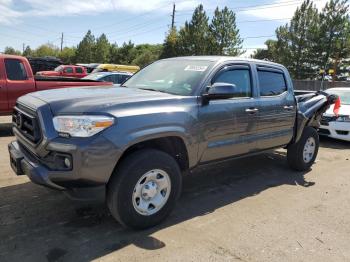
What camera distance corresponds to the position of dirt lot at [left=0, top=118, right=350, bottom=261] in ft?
11.1

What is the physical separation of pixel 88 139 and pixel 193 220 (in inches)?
63.0

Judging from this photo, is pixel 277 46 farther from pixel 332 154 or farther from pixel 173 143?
pixel 173 143

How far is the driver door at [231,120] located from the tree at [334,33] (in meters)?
32.5

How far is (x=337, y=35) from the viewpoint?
110 feet

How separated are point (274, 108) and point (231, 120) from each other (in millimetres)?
1083

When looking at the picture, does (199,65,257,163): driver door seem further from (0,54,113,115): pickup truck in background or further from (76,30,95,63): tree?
(76,30,95,63): tree

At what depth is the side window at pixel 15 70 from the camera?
8.55 m

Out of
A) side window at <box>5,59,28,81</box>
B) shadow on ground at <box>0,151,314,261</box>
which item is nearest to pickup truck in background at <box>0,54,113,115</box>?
side window at <box>5,59,28,81</box>

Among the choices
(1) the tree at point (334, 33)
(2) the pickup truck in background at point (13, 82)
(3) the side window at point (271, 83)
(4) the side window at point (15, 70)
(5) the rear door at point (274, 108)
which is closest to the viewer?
(5) the rear door at point (274, 108)

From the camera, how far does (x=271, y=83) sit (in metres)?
5.48

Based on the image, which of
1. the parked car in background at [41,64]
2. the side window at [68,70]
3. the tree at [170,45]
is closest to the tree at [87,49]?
the tree at [170,45]

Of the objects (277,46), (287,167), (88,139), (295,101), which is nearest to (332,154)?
(287,167)

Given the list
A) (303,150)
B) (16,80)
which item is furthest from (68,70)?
(303,150)

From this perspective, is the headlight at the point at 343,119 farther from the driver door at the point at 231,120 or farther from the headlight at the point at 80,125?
the headlight at the point at 80,125
